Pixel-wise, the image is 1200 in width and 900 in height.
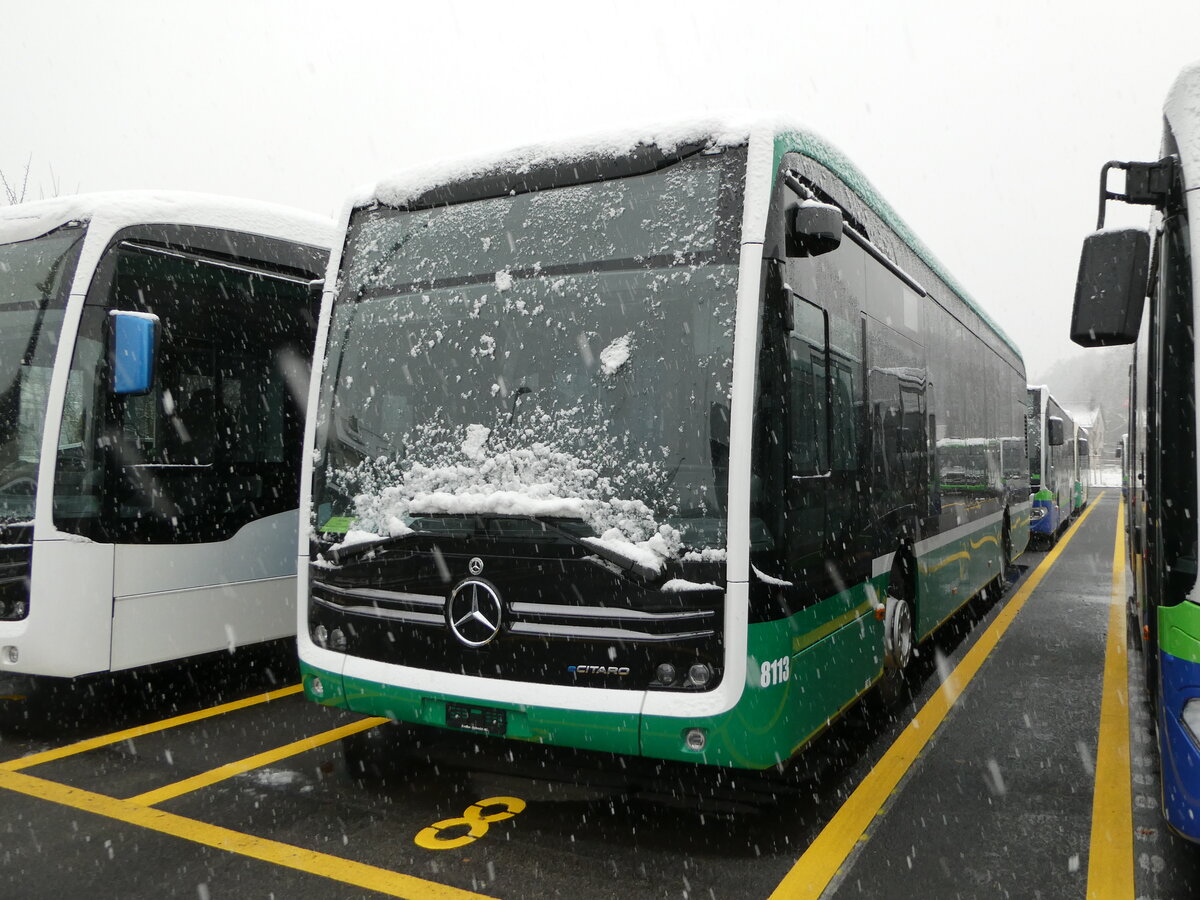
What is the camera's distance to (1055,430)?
67.5 feet

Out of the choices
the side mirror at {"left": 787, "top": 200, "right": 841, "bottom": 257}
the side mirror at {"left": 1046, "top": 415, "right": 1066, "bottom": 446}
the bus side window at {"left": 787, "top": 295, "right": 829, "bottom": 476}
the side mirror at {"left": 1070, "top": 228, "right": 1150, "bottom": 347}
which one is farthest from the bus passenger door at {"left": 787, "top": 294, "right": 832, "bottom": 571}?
the side mirror at {"left": 1046, "top": 415, "right": 1066, "bottom": 446}

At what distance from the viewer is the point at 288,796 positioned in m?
4.54

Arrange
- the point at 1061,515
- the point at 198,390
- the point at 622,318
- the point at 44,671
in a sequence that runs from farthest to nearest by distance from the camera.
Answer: the point at 1061,515
the point at 198,390
the point at 44,671
the point at 622,318

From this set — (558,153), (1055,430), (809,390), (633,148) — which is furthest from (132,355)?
(1055,430)

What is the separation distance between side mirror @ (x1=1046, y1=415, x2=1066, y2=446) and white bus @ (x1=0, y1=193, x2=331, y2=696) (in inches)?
673

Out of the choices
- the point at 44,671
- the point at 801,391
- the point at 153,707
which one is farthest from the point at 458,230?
the point at 153,707

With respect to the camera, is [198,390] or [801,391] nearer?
[801,391]

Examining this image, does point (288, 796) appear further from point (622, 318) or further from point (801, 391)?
point (801, 391)

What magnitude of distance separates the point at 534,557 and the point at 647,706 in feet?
2.41

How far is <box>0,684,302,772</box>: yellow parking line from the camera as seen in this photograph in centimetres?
511

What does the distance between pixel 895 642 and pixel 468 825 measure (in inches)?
111

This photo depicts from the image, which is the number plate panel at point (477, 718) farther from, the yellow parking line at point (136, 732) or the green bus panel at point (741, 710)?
the yellow parking line at point (136, 732)

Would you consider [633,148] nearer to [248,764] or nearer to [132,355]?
[132,355]

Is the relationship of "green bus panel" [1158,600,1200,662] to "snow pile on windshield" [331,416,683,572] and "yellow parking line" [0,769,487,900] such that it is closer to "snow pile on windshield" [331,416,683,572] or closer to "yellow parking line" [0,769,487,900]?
"snow pile on windshield" [331,416,683,572]
